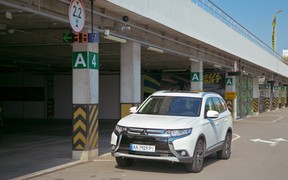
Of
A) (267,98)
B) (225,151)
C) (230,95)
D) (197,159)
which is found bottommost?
(225,151)

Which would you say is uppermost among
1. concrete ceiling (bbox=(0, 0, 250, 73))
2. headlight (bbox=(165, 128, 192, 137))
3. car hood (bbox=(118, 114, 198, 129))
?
concrete ceiling (bbox=(0, 0, 250, 73))

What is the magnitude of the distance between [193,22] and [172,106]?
8491 mm

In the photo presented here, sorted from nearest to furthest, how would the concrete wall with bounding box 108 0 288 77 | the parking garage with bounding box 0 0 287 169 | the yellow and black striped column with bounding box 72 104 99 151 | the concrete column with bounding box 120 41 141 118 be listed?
the yellow and black striped column with bounding box 72 104 99 151, the parking garage with bounding box 0 0 287 169, the concrete wall with bounding box 108 0 288 77, the concrete column with bounding box 120 41 141 118

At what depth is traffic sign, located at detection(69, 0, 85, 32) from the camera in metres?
9.67

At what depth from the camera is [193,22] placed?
18172 mm

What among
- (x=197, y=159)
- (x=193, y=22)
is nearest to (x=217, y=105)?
Result: (x=197, y=159)

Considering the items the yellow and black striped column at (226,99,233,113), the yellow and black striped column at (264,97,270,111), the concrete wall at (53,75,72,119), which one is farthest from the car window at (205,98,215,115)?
the yellow and black striped column at (264,97,270,111)

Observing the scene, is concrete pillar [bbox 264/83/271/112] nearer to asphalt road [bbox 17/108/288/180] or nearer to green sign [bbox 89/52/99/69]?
asphalt road [bbox 17/108/288/180]

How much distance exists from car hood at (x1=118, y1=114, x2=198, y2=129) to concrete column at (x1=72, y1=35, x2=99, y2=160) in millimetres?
1947

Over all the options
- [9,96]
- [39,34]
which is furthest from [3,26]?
[9,96]

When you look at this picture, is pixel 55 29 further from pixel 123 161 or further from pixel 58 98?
pixel 58 98

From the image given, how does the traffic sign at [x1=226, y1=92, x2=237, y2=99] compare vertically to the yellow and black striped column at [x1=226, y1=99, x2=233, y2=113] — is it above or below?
above

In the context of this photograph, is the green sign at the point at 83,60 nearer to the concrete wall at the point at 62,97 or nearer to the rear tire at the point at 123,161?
the rear tire at the point at 123,161

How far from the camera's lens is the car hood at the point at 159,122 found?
9.15m
